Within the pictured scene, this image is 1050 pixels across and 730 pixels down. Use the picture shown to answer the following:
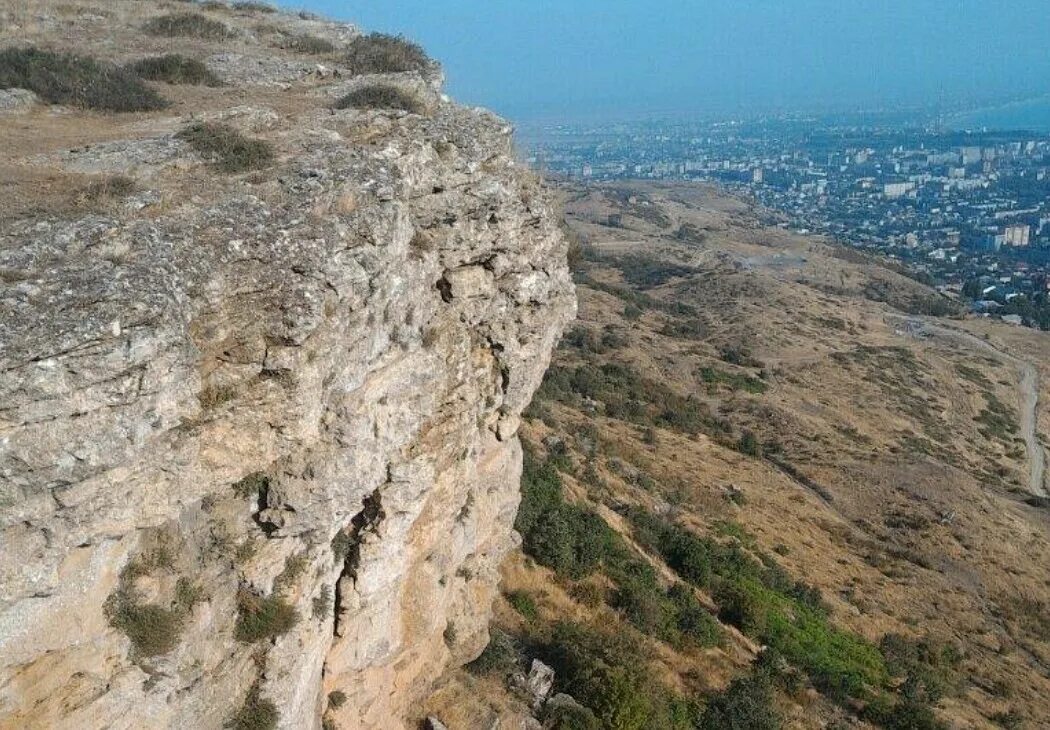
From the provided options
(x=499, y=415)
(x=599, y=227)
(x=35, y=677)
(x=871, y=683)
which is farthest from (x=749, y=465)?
(x=599, y=227)

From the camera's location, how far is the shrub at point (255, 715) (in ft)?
30.3

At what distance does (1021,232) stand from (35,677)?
17771cm

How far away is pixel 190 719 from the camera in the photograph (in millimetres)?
8688

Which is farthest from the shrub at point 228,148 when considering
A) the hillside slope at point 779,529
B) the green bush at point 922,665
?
the green bush at point 922,665

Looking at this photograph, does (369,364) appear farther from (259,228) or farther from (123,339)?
(123,339)

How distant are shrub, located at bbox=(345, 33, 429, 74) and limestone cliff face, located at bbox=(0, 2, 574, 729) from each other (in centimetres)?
332

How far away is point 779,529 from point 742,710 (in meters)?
14.3

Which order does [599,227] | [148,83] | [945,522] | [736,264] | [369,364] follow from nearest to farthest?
[369,364]
[148,83]
[945,522]
[736,264]
[599,227]

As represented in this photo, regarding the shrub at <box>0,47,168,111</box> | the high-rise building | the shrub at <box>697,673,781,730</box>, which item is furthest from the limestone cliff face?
the high-rise building

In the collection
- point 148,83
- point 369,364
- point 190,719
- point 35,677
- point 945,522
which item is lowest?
point 945,522

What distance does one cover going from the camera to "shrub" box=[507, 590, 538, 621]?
17.1m

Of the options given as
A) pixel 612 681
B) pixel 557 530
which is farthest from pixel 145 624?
pixel 557 530

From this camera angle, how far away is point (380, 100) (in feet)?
44.4

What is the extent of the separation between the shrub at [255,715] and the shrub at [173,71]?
1197 cm
